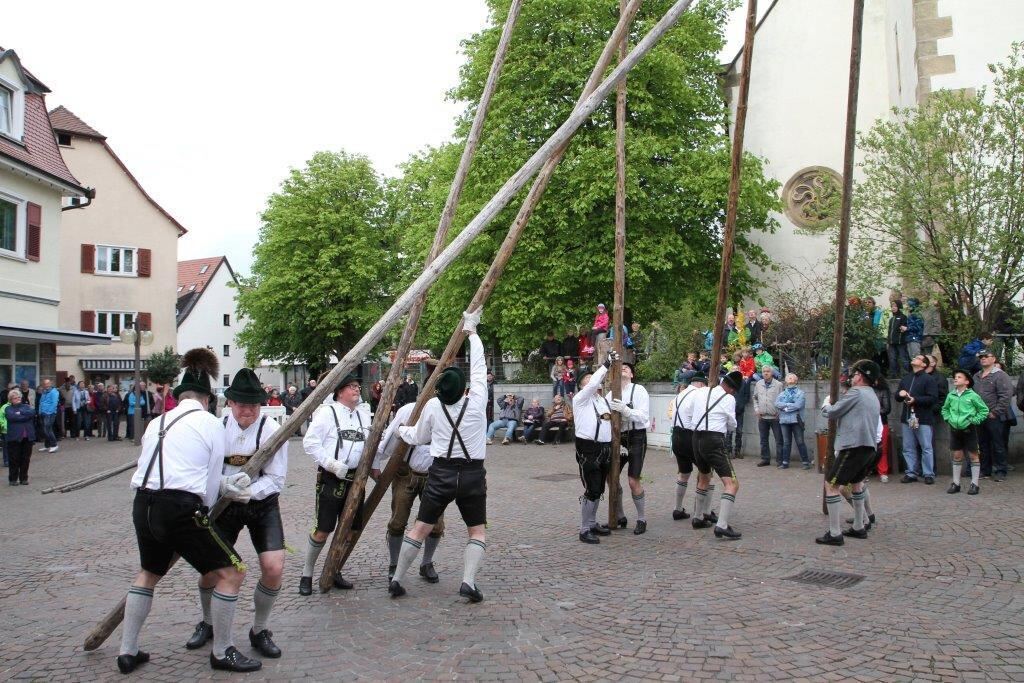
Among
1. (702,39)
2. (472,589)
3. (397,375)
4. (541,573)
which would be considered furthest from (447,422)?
(702,39)

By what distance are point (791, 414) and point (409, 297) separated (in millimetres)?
10529

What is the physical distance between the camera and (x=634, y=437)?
9.52m

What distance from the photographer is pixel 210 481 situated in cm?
524

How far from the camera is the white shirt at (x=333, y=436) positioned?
270 inches

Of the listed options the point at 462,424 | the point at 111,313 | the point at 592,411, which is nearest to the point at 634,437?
the point at 592,411

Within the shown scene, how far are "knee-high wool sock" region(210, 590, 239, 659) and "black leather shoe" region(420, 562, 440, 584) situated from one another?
2.31 m

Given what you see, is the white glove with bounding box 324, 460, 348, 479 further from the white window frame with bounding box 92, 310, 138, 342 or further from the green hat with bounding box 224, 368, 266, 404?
the white window frame with bounding box 92, 310, 138, 342

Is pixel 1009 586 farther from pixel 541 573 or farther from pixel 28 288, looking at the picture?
pixel 28 288

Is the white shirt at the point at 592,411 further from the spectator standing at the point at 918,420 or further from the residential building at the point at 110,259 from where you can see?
the residential building at the point at 110,259

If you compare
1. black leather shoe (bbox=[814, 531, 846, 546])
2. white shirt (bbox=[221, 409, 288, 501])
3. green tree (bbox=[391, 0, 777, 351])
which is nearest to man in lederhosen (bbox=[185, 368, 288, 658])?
white shirt (bbox=[221, 409, 288, 501])

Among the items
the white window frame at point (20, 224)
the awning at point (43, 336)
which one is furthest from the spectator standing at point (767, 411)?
the white window frame at point (20, 224)

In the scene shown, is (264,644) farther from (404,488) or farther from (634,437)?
(634,437)

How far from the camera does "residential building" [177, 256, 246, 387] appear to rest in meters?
52.5

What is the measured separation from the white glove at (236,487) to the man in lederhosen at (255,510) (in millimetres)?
48
